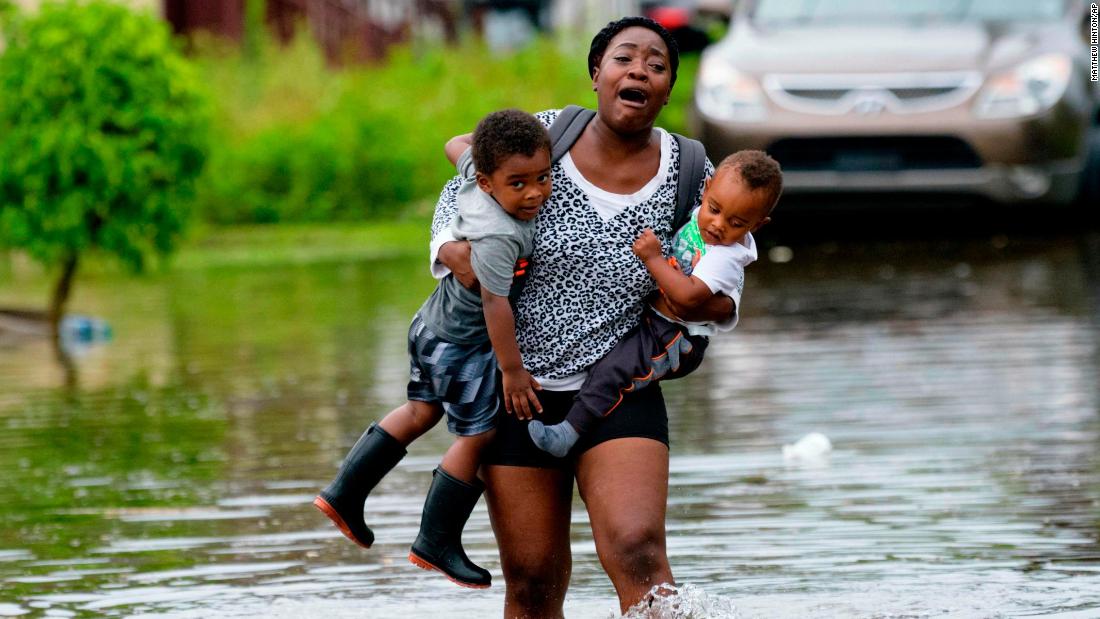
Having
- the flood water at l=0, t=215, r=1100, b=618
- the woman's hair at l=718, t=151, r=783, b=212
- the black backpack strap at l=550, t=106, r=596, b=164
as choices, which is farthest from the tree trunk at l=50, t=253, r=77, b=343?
the woman's hair at l=718, t=151, r=783, b=212

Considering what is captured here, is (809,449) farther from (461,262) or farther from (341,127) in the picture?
(341,127)

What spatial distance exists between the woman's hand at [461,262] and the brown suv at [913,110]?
8.11 m

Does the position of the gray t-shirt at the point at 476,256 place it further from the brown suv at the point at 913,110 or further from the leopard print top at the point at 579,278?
the brown suv at the point at 913,110

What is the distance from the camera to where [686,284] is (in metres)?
4.64

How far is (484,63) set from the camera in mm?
23141

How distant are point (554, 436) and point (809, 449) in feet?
9.46

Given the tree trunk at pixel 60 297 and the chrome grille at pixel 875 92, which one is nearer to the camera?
the tree trunk at pixel 60 297

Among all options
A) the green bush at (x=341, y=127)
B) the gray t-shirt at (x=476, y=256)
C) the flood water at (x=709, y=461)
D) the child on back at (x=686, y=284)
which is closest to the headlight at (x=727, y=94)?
the flood water at (x=709, y=461)

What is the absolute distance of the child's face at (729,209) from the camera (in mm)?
4617

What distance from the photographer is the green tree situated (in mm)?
11484

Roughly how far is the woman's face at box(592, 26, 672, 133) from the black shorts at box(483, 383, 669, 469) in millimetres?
614
